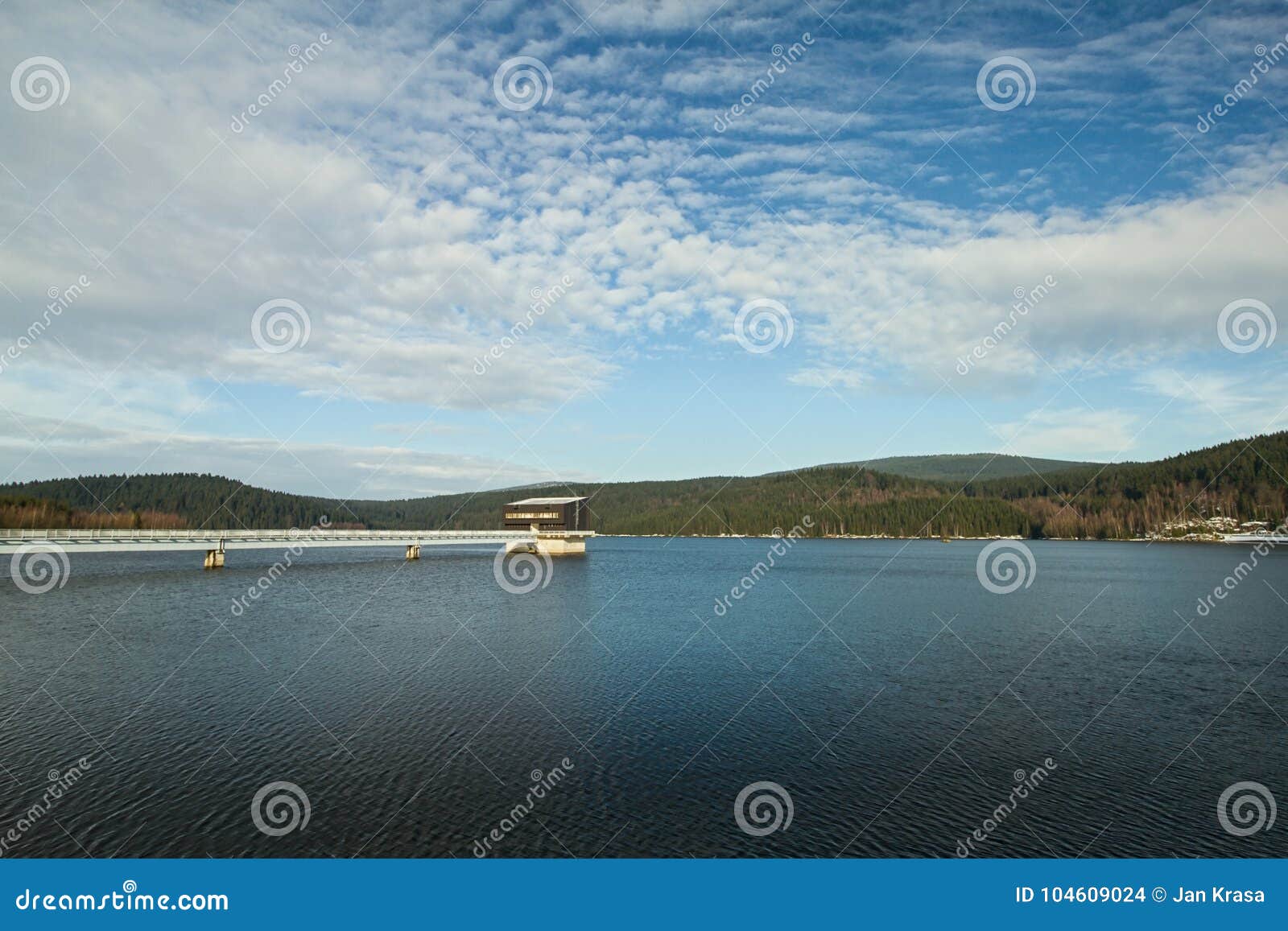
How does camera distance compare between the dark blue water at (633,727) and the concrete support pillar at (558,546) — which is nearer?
the dark blue water at (633,727)

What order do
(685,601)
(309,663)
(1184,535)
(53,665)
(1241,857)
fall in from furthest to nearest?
(1184,535) → (685,601) → (309,663) → (53,665) → (1241,857)

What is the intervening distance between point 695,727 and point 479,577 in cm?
6363

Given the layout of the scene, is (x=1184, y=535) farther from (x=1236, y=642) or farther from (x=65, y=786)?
(x=65, y=786)

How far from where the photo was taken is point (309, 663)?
103ft

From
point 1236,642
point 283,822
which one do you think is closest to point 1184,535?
point 1236,642

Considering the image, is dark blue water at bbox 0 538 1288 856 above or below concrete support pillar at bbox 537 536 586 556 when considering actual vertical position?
below

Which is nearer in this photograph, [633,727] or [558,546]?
[633,727]

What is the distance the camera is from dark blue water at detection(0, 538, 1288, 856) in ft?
50.1

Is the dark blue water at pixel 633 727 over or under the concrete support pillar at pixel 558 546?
under

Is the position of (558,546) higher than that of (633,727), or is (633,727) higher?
(558,546)

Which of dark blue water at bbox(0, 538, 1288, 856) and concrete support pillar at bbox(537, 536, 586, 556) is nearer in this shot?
dark blue water at bbox(0, 538, 1288, 856)

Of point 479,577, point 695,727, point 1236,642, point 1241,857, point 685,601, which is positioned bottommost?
point 1241,857

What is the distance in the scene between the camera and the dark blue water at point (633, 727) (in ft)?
50.1

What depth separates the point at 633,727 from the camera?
23.1 m
